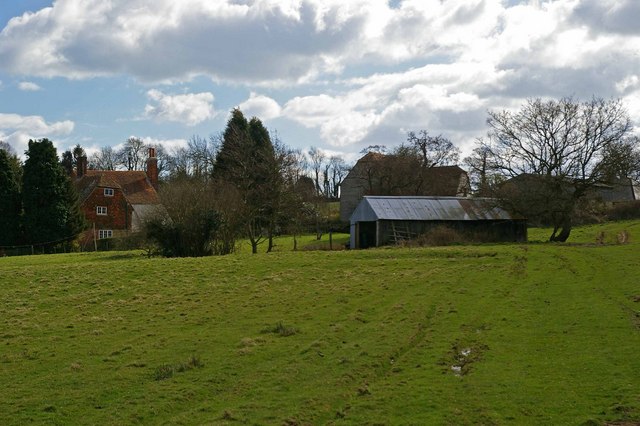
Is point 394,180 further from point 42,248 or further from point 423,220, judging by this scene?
point 42,248

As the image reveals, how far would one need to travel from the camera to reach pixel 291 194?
52.6 m

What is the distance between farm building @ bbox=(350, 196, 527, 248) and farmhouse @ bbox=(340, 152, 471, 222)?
2081cm

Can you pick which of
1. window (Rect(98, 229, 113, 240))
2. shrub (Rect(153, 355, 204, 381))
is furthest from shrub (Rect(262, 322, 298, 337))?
window (Rect(98, 229, 113, 240))

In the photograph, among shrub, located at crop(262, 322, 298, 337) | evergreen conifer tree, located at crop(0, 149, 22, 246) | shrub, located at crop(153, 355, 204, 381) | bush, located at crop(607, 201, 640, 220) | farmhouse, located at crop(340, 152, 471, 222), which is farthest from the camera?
farmhouse, located at crop(340, 152, 471, 222)

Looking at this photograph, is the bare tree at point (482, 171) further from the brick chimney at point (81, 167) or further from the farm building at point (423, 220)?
the brick chimney at point (81, 167)

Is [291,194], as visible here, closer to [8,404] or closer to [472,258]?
[472,258]

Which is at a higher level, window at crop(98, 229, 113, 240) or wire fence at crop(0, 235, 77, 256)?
window at crop(98, 229, 113, 240)

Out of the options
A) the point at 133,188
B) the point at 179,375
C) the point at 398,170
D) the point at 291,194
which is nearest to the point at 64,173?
the point at 133,188

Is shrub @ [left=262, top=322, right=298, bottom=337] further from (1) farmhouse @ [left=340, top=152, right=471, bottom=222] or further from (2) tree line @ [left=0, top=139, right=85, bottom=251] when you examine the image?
(1) farmhouse @ [left=340, top=152, right=471, bottom=222]

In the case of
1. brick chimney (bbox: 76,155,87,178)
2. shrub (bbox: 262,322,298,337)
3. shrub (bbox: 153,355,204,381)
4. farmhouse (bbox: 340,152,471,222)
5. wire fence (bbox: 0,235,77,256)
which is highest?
brick chimney (bbox: 76,155,87,178)

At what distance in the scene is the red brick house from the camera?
6919 centimetres

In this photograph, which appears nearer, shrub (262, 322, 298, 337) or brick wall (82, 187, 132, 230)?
shrub (262, 322, 298, 337)

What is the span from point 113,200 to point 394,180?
33260 millimetres

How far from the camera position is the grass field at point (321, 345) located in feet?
34.8
